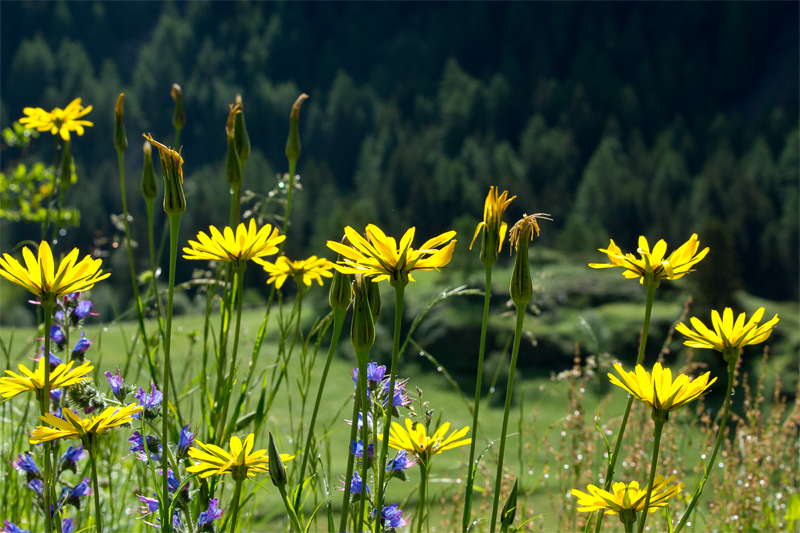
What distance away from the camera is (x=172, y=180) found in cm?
74

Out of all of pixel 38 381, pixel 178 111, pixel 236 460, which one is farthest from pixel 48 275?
pixel 178 111

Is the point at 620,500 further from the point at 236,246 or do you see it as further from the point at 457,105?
the point at 457,105

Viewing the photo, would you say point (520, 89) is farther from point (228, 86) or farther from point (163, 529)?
point (163, 529)

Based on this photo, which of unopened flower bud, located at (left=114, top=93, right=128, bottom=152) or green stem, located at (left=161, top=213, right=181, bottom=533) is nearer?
green stem, located at (left=161, top=213, right=181, bottom=533)

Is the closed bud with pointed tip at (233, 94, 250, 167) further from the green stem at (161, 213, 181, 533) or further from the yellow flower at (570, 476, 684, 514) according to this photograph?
the yellow flower at (570, 476, 684, 514)

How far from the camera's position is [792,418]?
190cm

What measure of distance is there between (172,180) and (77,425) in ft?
1.03

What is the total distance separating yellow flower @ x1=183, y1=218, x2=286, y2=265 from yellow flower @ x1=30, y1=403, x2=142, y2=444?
8.2 inches

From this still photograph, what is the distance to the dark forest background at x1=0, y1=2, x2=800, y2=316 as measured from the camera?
28125 mm

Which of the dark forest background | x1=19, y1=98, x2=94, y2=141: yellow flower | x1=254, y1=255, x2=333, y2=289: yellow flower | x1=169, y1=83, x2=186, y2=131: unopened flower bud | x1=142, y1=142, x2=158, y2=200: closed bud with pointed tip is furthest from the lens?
the dark forest background

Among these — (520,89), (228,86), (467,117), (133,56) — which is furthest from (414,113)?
(133,56)

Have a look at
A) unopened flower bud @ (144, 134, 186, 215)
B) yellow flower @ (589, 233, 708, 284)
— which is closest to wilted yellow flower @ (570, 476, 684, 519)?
yellow flower @ (589, 233, 708, 284)

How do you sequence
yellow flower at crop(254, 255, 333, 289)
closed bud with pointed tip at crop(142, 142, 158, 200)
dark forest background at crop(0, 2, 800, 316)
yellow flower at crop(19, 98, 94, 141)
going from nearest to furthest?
1. yellow flower at crop(254, 255, 333, 289)
2. closed bud with pointed tip at crop(142, 142, 158, 200)
3. yellow flower at crop(19, 98, 94, 141)
4. dark forest background at crop(0, 2, 800, 316)

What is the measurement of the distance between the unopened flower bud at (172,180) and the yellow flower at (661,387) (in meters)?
0.57
